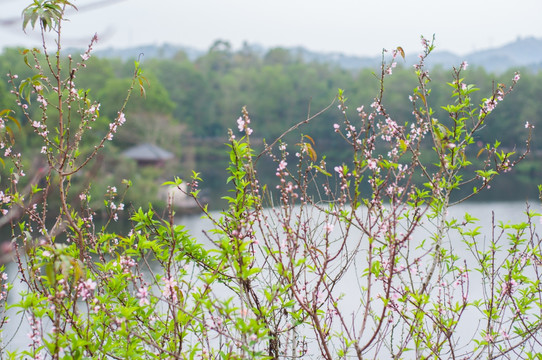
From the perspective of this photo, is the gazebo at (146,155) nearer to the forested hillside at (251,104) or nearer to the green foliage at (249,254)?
the forested hillside at (251,104)

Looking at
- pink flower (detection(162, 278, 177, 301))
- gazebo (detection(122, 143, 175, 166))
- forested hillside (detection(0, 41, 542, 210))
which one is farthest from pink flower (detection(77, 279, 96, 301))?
gazebo (detection(122, 143, 175, 166))

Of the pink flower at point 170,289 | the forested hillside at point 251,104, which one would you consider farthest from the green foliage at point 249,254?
the forested hillside at point 251,104

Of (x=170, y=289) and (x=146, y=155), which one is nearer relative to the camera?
(x=170, y=289)

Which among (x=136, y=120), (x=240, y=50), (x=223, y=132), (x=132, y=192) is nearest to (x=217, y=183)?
(x=136, y=120)

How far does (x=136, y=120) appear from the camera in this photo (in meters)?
34.4

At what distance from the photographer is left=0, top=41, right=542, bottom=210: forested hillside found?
115 feet

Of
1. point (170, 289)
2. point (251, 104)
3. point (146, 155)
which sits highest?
point (251, 104)

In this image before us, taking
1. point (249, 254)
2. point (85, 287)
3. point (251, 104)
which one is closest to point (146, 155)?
point (251, 104)

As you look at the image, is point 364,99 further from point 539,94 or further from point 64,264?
point 64,264

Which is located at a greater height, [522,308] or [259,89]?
[259,89]

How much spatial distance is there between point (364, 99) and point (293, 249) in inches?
2217

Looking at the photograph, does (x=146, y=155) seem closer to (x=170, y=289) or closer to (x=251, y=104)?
(x=251, y=104)

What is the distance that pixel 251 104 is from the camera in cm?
6112

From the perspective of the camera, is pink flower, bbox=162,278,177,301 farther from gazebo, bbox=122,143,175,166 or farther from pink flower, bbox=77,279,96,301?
gazebo, bbox=122,143,175,166
